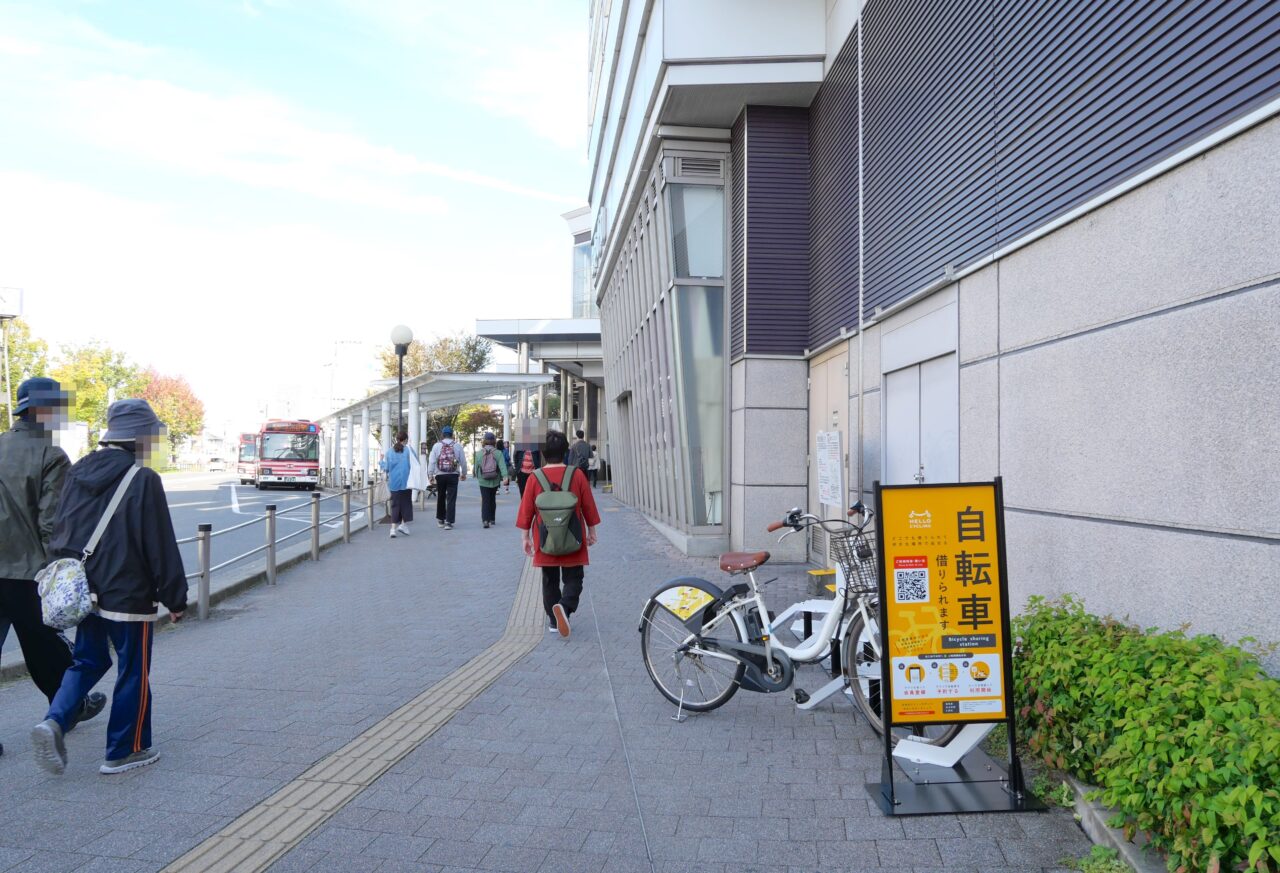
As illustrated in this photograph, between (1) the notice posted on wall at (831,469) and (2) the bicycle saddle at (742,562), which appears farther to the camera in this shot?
(1) the notice posted on wall at (831,469)

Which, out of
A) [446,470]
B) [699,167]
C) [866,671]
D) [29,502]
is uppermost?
[699,167]

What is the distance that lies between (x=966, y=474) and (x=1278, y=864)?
4789 mm

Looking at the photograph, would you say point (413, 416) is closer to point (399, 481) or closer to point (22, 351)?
point (399, 481)

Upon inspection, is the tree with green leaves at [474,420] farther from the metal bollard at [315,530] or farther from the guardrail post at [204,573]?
the guardrail post at [204,573]

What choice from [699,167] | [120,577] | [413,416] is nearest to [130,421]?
[120,577]

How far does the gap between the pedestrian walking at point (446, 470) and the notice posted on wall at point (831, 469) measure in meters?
8.38

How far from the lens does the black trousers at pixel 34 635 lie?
4.74 meters

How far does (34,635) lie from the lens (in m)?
4.89

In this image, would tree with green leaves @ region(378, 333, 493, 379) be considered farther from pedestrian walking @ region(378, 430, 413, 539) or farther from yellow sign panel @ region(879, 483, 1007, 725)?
yellow sign panel @ region(879, 483, 1007, 725)

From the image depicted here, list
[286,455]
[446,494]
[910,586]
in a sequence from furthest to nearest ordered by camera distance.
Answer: [286,455], [446,494], [910,586]

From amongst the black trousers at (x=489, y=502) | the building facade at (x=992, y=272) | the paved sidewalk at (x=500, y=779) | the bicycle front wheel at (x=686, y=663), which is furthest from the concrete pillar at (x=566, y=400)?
the bicycle front wheel at (x=686, y=663)

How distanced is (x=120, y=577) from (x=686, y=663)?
9.76 feet

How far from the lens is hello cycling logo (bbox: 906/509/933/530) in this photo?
13.3 ft

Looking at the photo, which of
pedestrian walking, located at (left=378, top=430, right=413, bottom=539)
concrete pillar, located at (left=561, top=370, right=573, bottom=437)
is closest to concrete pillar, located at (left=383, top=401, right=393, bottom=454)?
concrete pillar, located at (left=561, top=370, right=573, bottom=437)
